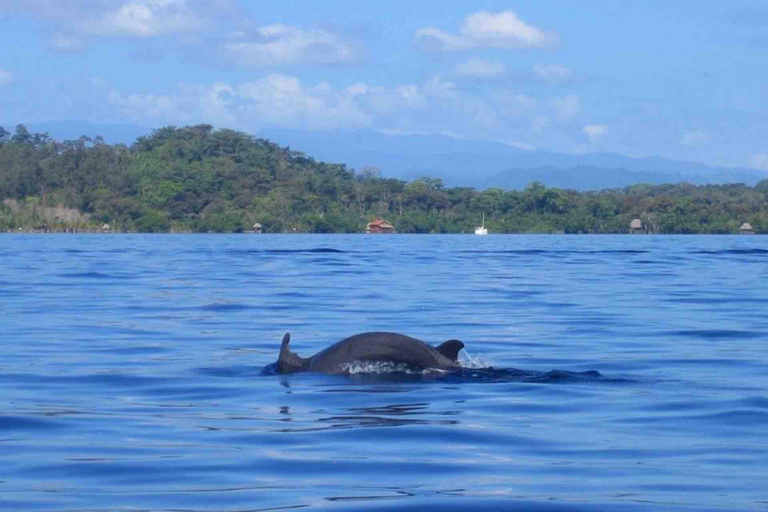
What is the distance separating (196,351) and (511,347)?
3291mm

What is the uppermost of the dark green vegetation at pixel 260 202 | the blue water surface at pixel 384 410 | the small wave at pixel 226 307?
the dark green vegetation at pixel 260 202

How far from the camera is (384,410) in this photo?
9406mm

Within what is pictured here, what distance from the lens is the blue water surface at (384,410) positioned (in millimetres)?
6875

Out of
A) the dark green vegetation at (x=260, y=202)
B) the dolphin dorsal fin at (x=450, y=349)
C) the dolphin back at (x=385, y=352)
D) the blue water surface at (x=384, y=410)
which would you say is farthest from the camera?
the dark green vegetation at (x=260, y=202)

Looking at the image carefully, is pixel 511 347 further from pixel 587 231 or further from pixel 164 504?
pixel 587 231

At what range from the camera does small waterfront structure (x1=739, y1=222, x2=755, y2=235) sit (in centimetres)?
11662

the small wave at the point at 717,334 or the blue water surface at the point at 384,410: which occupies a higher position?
the small wave at the point at 717,334

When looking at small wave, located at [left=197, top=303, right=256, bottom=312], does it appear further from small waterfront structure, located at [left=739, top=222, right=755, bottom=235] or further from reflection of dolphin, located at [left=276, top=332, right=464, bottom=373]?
small waterfront structure, located at [left=739, top=222, right=755, bottom=235]

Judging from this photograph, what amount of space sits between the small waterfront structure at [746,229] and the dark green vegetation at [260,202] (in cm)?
124

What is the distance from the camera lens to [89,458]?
769cm

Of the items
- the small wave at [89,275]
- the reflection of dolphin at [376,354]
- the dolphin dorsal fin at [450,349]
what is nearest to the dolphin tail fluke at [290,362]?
the reflection of dolphin at [376,354]

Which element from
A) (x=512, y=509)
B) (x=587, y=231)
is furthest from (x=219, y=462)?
(x=587, y=231)

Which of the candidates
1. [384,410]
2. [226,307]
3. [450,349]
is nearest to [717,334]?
[450,349]

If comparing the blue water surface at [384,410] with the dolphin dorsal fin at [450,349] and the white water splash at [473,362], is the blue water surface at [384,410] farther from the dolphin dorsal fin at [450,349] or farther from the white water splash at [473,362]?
the dolphin dorsal fin at [450,349]
